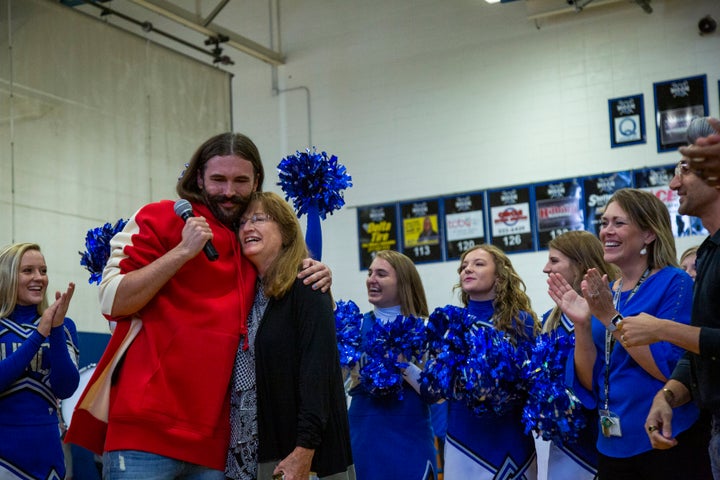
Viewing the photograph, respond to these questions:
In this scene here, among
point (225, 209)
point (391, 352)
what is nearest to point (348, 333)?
point (391, 352)

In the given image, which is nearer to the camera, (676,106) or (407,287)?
(407,287)

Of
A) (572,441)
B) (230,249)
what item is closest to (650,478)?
(572,441)

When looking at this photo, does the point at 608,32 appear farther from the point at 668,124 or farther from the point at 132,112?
the point at 132,112

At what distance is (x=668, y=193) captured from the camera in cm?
831

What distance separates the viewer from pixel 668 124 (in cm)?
845

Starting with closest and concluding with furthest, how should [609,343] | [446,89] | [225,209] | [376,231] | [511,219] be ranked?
[225,209], [609,343], [511,219], [446,89], [376,231]

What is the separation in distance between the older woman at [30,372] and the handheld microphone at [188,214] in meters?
1.50

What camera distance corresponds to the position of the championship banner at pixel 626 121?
8586 millimetres

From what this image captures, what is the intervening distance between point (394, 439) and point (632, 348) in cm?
154

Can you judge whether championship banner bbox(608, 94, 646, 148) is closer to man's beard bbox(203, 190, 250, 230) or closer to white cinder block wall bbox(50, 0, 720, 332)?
white cinder block wall bbox(50, 0, 720, 332)

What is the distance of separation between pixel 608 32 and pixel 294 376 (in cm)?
723

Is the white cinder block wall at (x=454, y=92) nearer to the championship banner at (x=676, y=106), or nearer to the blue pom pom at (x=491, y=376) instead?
the championship banner at (x=676, y=106)

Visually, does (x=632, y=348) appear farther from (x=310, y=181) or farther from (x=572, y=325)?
(x=310, y=181)

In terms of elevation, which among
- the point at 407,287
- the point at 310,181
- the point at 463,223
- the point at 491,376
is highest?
the point at 463,223
